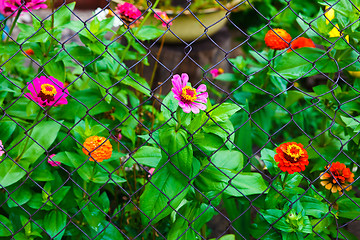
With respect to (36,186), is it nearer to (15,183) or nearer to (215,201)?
(15,183)

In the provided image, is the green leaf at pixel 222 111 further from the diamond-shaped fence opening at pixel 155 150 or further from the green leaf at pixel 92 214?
the green leaf at pixel 92 214

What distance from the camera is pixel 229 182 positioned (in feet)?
4.92

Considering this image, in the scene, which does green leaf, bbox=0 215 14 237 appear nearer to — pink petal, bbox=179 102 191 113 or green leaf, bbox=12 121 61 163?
green leaf, bbox=12 121 61 163

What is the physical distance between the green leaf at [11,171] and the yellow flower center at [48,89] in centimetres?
26

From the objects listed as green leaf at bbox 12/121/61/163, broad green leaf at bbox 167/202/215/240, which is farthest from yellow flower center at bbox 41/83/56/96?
broad green leaf at bbox 167/202/215/240

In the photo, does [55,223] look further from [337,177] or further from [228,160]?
[337,177]

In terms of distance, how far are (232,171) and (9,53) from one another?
81 centimetres

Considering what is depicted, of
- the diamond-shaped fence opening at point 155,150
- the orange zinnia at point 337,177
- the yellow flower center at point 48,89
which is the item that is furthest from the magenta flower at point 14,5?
the orange zinnia at point 337,177

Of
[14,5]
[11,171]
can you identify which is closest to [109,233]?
[11,171]

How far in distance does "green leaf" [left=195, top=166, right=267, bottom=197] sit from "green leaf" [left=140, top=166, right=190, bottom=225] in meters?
0.07

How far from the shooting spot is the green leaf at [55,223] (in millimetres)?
1502

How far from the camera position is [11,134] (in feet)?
5.44

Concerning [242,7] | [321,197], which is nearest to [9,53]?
[321,197]

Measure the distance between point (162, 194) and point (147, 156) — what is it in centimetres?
13
